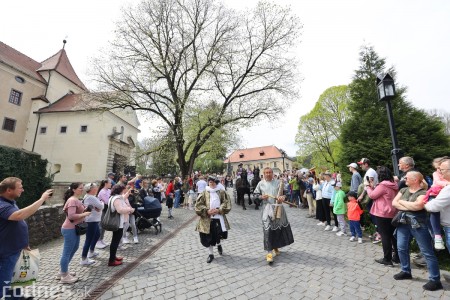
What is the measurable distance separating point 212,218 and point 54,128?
3186 centimetres

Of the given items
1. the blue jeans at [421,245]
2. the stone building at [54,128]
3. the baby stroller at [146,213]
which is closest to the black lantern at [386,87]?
the blue jeans at [421,245]

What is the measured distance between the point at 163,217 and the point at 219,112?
10.3m

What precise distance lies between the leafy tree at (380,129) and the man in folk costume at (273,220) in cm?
625

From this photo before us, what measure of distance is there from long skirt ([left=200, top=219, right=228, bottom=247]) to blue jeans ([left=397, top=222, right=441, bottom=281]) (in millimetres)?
3631

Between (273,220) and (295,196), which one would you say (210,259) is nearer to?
(273,220)

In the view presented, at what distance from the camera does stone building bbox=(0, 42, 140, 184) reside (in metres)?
26.6

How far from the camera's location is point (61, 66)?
110ft

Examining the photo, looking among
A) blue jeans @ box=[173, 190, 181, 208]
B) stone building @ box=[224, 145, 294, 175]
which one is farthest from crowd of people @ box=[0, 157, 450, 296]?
stone building @ box=[224, 145, 294, 175]

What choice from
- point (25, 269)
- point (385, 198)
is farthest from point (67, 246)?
point (385, 198)

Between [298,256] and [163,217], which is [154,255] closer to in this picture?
[298,256]

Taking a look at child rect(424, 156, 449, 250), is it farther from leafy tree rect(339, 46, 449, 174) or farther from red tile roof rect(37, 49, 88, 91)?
red tile roof rect(37, 49, 88, 91)

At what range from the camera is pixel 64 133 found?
27.9 m

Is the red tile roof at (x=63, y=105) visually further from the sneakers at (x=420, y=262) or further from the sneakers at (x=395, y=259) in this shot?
the sneakers at (x=420, y=262)

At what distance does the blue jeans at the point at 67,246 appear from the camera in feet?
14.3
